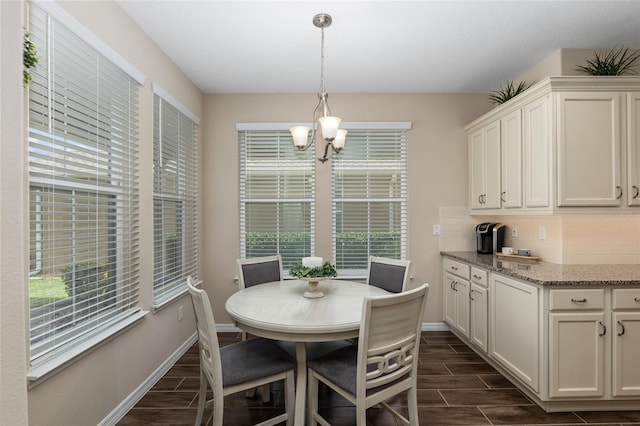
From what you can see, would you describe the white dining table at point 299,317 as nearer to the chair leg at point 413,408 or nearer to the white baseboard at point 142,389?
→ the chair leg at point 413,408

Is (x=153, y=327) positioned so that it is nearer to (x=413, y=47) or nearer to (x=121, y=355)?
(x=121, y=355)

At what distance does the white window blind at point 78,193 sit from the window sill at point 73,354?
0.06 ft

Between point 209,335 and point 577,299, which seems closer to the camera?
point 209,335

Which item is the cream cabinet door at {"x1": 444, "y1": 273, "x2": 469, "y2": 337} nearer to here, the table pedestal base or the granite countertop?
the granite countertop

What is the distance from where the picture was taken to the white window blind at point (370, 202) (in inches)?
147

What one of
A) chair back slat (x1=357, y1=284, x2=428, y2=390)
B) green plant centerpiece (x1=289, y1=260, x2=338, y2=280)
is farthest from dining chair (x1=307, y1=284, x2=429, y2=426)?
green plant centerpiece (x1=289, y1=260, x2=338, y2=280)

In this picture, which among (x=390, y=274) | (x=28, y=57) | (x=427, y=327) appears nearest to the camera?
(x=28, y=57)

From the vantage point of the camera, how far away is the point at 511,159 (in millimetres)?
2898

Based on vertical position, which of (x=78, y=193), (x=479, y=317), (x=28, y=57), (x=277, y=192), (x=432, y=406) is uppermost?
(x=28, y=57)

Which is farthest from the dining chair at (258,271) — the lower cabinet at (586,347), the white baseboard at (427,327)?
the lower cabinet at (586,347)

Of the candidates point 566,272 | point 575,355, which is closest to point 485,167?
point 566,272

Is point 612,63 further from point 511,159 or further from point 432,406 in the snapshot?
point 432,406

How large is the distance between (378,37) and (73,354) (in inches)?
111

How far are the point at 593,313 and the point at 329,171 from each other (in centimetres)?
257
